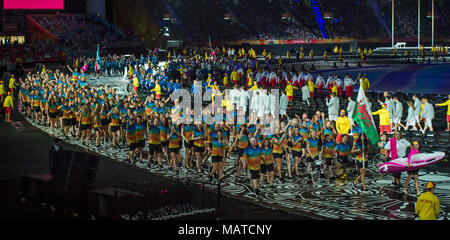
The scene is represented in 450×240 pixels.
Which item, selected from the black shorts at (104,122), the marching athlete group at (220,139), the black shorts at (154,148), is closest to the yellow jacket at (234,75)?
the marching athlete group at (220,139)

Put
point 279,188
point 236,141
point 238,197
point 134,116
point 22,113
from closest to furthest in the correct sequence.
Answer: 1. point 238,197
2. point 279,188
3. point 236,141
4. point 134,116
5. point 22,113

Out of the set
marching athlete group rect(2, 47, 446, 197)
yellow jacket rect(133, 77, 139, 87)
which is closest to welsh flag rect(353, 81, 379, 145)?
marching athlete group rect(2, 47, 446, 197)

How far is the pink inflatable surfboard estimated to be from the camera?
1573cm

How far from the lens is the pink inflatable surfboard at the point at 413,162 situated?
15734 mm

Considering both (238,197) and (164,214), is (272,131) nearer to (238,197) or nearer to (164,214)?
(238,197)

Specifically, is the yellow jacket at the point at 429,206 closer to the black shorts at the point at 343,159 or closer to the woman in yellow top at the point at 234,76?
the black shorts at the point at 343,159

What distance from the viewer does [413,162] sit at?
15773 millimetres

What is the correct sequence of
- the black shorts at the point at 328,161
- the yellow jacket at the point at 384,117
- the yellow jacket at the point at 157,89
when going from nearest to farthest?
the black shorts at the point at 328,161 < the yellow jacket at the point at 384,117 < the yellow jacket at the point at 157,89

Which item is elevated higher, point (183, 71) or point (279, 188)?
point (183, 71)

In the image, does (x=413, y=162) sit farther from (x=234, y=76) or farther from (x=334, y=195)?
(x=234, y=76)

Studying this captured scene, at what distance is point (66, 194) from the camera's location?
13.6 m

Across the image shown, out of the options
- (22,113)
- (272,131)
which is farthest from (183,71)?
(272,131)

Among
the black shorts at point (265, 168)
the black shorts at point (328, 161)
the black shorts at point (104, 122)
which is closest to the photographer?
the black shorts at point (265, 168)

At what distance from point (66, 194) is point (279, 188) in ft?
18.7
